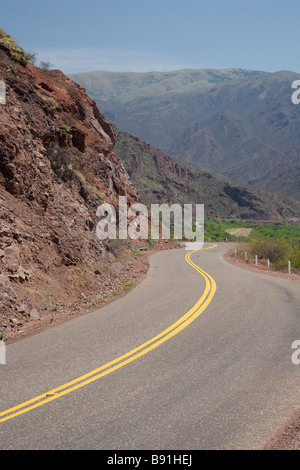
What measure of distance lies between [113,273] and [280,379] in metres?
11.7

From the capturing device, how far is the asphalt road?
16.0ft

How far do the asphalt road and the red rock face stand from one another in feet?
7.43

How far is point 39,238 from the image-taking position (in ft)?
44.5

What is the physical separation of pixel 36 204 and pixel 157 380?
9.75 meters

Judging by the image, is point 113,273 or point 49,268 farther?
point 113,273

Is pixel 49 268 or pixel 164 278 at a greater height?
pixel 49 268

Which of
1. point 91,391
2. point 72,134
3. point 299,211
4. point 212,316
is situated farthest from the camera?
point 299,211

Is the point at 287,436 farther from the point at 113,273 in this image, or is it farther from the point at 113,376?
the point at 113,273

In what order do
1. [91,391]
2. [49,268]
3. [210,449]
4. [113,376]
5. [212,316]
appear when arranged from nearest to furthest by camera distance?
[210,449] < [91,391] < [113,376] < [212,316] < [49,268]

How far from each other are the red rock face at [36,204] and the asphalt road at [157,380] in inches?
89.1

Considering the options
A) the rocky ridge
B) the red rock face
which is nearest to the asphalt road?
the rocky ridge

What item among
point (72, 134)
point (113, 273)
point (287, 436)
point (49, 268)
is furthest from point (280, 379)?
point (72, 134)

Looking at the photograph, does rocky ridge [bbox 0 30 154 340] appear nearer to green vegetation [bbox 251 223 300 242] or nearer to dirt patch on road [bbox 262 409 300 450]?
dirt patch on road [bbox 262 409 300 450]

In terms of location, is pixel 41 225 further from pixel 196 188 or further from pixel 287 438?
pixel 196 188
